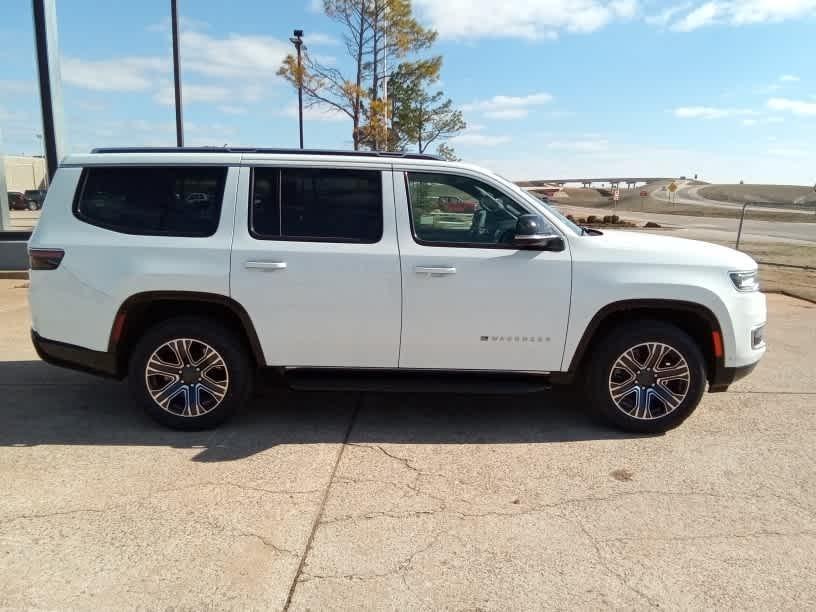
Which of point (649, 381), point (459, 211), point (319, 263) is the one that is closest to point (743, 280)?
point (649, 381)

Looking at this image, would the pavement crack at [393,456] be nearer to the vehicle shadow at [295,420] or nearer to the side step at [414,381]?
the vehicle shadow at [295,420]

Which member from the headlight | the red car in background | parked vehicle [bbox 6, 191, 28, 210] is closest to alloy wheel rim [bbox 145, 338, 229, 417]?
the red car in background

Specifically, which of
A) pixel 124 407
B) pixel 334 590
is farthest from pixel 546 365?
pixel 124 407

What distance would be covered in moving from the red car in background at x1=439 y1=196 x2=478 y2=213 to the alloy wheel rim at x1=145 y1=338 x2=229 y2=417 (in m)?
1.89

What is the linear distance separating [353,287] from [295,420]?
4.01 ft

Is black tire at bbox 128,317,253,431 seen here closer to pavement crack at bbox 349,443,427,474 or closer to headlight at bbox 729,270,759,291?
pavement crack at bbox 349,443,427,474

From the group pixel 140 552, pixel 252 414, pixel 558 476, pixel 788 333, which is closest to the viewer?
pixel 140 552

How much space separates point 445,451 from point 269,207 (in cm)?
205

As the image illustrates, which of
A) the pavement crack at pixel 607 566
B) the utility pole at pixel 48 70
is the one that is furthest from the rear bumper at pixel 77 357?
the utility pole at pixel 48 70

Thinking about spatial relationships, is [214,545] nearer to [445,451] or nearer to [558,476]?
[445,451]

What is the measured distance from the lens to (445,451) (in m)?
3.94

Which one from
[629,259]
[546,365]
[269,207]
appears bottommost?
[546,365]

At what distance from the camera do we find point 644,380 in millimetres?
4137

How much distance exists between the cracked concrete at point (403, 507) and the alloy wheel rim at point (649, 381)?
0.23 meters
